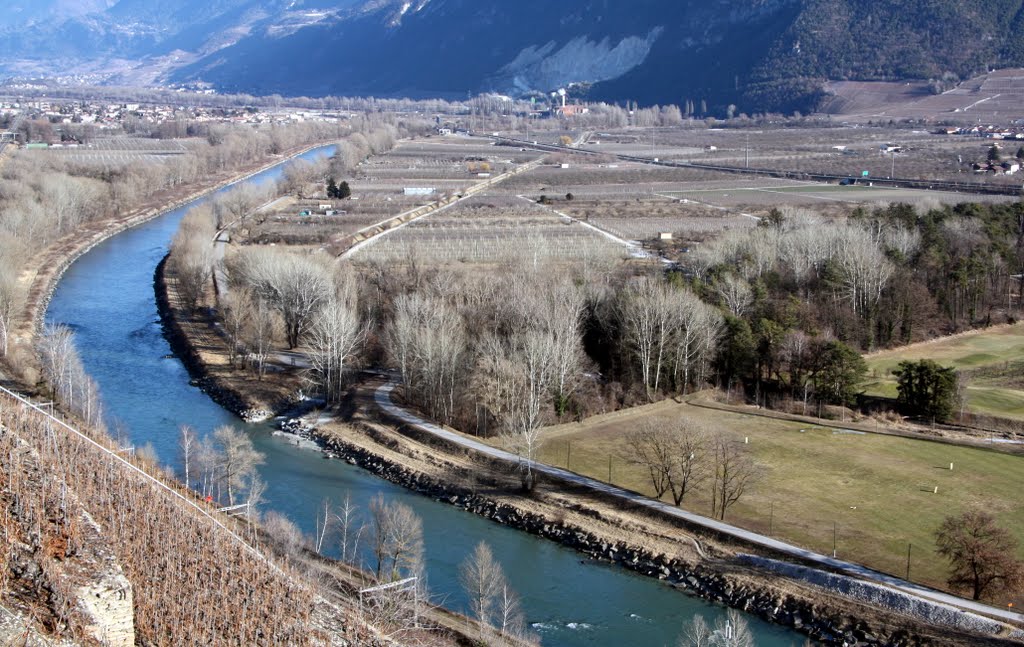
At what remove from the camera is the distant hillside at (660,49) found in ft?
321

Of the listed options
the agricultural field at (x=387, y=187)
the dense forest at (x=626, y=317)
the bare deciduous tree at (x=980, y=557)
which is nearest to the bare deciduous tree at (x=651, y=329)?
the dense forest at (x=626, y=317)

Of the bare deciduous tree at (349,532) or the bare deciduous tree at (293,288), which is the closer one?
the bare deciduous tree at (349,532)

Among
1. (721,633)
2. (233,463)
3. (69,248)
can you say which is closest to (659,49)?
(69,248)

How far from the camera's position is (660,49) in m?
130

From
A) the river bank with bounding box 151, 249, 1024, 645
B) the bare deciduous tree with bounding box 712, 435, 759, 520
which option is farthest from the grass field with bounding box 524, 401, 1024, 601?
the river bank with bounding box 151, 249, 1024, 645

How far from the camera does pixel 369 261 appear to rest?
36.8 meters

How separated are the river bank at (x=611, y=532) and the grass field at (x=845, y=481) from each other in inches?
42.6

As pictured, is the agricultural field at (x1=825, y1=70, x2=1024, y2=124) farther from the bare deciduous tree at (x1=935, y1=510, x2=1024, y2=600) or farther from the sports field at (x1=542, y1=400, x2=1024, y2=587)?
the bare deciduous tree at (x1=935, y1=510, x2=1024, y2=600)

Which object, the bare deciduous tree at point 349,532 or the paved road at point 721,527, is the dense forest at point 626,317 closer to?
the paved road at point 721,527

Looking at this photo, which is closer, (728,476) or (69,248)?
(728,476)

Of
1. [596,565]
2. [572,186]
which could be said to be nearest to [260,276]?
[596,565]

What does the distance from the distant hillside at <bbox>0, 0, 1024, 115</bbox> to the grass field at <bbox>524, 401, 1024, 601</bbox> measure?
81.4 metres

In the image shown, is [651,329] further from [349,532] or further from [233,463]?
[233,463]

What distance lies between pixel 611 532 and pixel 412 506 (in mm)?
3818
